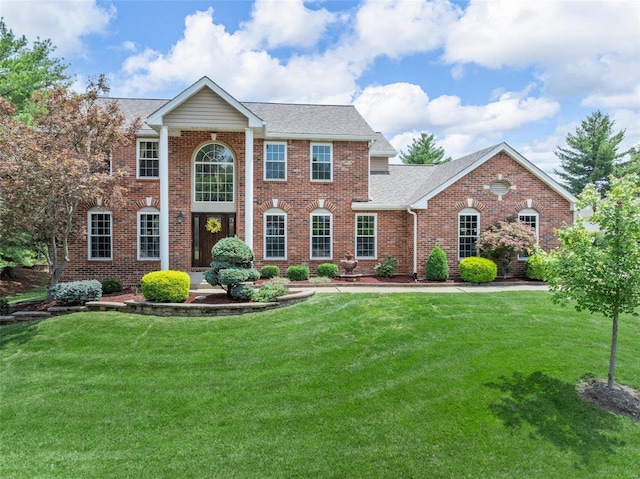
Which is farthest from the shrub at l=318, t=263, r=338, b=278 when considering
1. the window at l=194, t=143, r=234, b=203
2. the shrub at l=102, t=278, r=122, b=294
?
the shrub at l=102, t=278, r=122, b=294

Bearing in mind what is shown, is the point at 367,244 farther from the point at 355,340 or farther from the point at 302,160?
the point at 355,340

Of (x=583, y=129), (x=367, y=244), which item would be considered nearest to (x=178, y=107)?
(x=367, y=244)

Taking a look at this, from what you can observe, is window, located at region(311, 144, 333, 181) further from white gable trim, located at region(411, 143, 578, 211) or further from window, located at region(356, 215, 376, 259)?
white gable trim, located at region(411, 143, 578, 211)

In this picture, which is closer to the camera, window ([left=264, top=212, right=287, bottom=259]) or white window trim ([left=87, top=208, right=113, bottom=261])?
white window trim ([left=87, top=208, right=113, bottom=261])

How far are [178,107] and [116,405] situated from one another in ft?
35.3

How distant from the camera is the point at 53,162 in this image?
34.0 ft

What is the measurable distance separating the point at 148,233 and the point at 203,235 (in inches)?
85.2

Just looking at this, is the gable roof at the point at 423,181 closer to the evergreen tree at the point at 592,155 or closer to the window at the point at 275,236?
the window at the point at 275,236

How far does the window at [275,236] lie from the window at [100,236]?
6.39 meters

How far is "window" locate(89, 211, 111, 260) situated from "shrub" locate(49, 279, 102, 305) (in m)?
4.39

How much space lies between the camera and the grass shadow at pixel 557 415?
5.65 m

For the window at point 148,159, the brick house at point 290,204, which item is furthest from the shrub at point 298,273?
the window at point 148,159

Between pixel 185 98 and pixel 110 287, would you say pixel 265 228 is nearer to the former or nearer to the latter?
pixel 185 98

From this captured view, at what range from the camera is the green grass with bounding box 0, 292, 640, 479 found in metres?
5.43
